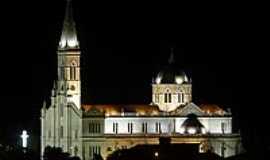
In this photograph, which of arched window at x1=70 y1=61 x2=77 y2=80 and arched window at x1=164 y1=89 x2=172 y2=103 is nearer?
arched window at x1=70 y1=61 x2=77 y2=80

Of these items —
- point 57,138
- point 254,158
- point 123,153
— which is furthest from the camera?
point 57,138

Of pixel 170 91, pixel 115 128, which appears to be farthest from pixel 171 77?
pixel 115 128

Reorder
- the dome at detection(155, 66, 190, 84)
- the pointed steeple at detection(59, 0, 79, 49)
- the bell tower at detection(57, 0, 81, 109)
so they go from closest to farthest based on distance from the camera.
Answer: the pointed steeple at detection(59, 0, 79, 49) < the bell tower at detection(57, 0, 81, 109) < the dome at detection(155, 66, 190, 84)

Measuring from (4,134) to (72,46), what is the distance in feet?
38.7

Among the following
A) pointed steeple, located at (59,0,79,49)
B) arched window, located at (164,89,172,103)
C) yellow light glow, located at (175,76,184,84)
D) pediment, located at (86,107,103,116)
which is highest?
pointed steeple, located at (59,0,79,49)

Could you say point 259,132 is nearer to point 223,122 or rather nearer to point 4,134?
point 223,122

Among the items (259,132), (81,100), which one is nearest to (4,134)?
(81,100)

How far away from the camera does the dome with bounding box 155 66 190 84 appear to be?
637 feet

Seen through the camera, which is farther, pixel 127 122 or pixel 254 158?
pixel 127 122

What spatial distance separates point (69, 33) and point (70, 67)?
3.19 meters

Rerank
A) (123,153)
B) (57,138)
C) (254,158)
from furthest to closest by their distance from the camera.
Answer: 1. (57,138)
2. (123,153)
3. (254,158)

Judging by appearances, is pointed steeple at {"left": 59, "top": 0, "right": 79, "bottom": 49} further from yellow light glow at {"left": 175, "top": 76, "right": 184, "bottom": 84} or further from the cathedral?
yellow light glow at {"left": 175, "top": 76, "right": 184, "bottom": 84}

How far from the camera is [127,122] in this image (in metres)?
192

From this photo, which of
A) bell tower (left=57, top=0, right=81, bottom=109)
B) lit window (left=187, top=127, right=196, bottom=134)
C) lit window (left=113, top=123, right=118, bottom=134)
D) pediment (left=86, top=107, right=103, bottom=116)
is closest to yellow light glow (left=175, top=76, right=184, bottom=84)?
lit window (left=187, top=127, right=196, bottom=134)
